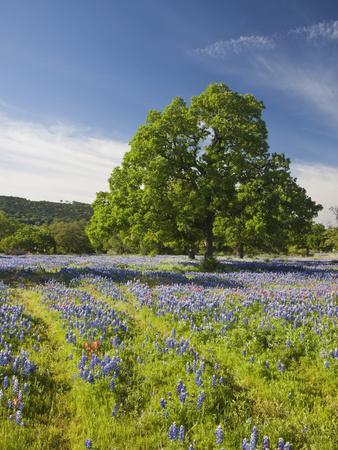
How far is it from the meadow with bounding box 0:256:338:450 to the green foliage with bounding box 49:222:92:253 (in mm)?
80274

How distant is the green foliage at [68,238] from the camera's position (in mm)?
88188

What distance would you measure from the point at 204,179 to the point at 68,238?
69905 mm

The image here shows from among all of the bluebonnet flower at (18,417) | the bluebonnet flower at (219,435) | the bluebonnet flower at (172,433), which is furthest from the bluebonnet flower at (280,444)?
the bluebonnet flower at (18,417)

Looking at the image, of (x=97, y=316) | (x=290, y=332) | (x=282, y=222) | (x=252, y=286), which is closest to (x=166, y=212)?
(x=282, y=222)

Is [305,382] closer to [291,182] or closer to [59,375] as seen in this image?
[59,375]

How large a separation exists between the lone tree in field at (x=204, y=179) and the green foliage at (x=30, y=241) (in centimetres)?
6000

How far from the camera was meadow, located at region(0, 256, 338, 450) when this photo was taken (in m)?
4.61

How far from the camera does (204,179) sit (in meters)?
24.2

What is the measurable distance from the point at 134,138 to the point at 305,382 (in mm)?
22055

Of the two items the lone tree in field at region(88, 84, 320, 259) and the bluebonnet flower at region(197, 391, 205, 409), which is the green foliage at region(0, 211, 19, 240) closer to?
the lone tree in field at region(88, 84, 320, 259)

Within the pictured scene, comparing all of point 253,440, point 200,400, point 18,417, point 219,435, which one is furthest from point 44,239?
point 253,440

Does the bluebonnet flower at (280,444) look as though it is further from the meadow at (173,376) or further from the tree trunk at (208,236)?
the tree trunk at (208,236)

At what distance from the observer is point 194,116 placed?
25156 mm

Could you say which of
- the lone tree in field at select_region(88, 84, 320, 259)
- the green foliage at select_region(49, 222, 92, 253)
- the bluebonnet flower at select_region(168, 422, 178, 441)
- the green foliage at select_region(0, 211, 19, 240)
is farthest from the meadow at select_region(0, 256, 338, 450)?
the green foliage at select_region(0, 211, 19, 240)
